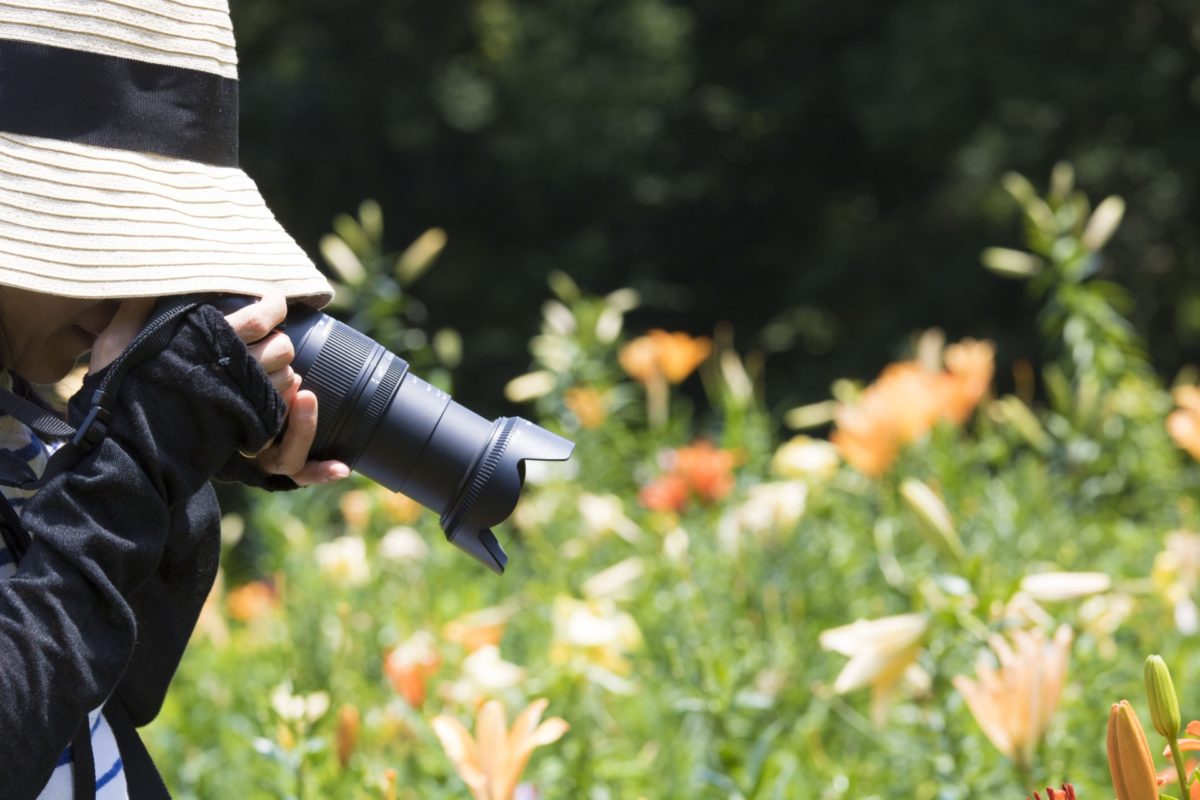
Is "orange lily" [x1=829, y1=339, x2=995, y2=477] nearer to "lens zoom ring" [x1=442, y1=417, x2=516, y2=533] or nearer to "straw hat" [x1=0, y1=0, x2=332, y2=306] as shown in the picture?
"lens zoom ring" [x1=442, y1=417, x2=516, y2=533]

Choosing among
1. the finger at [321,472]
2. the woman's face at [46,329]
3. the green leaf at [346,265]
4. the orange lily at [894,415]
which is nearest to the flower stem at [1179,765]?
the finger at [321,472]

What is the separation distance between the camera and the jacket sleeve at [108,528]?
71 centimetres

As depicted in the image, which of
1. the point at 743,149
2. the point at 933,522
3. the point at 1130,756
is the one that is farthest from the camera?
the point at 743,149

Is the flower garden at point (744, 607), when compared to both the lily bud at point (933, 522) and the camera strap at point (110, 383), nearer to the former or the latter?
the lily bud at point (933, 522)

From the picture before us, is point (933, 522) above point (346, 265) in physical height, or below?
above

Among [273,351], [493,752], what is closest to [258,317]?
[273,351]

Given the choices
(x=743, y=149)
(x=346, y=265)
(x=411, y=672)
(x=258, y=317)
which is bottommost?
(x=743, y=149)

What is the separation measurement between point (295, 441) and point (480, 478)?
117 mm

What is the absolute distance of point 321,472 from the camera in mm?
854

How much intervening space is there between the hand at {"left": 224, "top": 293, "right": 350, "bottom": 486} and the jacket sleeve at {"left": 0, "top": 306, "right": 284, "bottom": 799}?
22 mm

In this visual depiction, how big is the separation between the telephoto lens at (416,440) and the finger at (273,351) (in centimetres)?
4

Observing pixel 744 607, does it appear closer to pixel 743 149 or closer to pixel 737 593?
pixel 737 593

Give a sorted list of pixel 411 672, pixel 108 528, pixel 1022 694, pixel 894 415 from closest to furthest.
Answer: pixel 108 528, pixel 1022 694, pixel 411 672, pixel 894 415

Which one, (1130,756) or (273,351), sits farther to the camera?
(273,351)
